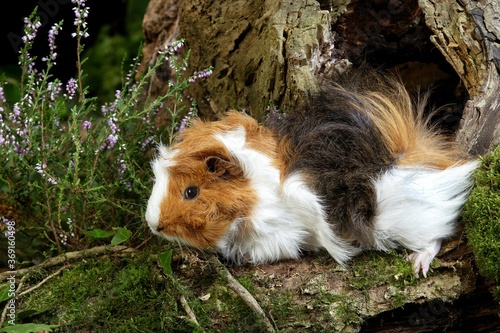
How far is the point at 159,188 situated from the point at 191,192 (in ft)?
0.40

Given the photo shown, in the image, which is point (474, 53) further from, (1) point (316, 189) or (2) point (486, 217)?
(1) point (316, 189)

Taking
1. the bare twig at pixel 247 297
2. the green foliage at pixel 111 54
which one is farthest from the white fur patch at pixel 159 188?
the green foliage at pixel 111 54

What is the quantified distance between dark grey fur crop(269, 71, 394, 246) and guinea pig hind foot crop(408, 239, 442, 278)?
16 centimetres

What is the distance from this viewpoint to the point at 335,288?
205cm

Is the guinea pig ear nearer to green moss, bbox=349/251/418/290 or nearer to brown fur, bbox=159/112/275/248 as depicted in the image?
brown fur, bbox=159/112/275/248

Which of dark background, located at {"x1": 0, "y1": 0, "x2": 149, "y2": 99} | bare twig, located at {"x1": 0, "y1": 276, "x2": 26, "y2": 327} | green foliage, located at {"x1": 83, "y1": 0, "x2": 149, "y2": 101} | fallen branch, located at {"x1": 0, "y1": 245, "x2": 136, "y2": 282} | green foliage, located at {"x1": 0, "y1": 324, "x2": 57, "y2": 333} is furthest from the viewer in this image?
green foliage, located at {"x1": 83, "y1": 0, "x2": 149, "y2": 101}

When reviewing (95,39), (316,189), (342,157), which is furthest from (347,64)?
(95,39)

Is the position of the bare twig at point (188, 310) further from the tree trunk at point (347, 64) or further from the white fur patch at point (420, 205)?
the white fur patch at point (420, 205)

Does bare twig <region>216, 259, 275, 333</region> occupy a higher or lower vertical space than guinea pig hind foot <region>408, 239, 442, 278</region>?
lower

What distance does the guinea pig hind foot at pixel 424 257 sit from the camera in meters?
2.04

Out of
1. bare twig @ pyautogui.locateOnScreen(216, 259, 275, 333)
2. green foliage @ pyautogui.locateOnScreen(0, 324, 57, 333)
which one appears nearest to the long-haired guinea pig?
bare twig @ pyautogui.locateOnScreen(216, 259, 275, 333)

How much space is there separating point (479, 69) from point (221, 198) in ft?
3.59

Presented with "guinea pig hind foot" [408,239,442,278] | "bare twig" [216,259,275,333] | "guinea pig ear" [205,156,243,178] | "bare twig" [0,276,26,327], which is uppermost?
"guinea pig ear" [205,156,243,178]

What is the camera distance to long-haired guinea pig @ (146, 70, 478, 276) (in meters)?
2.04
